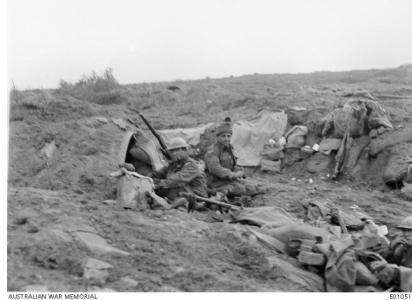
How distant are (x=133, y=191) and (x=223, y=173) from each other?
1.61m

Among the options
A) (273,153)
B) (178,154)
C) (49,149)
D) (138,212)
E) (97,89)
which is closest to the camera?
(138,212)

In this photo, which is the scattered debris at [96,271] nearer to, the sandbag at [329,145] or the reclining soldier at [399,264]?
the reclining soldier at [399,264]

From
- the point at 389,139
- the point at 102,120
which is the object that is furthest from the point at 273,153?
the point at 102,120

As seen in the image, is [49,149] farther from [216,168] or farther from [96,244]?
[96,244]

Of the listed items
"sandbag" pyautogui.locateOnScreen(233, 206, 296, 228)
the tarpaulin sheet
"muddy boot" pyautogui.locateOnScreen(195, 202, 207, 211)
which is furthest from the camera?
the tarpaulin sheet

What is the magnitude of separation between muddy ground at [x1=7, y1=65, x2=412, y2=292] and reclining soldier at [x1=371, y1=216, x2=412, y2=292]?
859 mm

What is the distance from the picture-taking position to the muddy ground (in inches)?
243

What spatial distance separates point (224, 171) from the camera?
9.73m

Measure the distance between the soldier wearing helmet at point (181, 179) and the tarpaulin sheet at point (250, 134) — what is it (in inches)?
115

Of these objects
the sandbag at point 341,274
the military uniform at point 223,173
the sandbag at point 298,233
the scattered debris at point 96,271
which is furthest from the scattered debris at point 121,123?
the sandbag at point 341,274

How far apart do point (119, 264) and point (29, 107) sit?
6.49m

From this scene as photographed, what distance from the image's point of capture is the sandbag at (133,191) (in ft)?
27.9

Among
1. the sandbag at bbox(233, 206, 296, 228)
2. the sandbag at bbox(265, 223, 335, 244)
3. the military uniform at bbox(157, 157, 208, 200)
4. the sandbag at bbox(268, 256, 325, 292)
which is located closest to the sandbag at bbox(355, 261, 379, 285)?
the sandbag at bbox(268, 256, 325, 292)

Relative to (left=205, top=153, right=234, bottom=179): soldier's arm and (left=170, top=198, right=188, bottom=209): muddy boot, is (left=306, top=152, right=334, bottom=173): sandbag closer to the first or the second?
(left=205, top=153, right=234, bottom=179): soldier's arm
